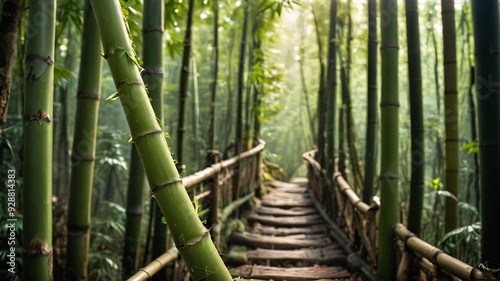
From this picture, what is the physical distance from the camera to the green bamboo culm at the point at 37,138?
1.19 metres

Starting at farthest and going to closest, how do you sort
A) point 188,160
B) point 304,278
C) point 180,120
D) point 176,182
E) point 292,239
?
point 188,160, point 292,239, point 304,278, point 180,120, point 176,182

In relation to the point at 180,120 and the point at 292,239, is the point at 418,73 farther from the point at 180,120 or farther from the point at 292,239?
the point at 292,239

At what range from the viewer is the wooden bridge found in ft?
6.66

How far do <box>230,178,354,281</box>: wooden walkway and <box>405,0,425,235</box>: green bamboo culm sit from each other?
3.28 feet

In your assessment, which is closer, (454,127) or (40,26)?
(40,26)

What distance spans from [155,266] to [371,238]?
1544 millimetres

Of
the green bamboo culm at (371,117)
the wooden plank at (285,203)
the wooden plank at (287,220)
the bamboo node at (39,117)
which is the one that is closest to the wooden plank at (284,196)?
the wooden plank at (285,203)

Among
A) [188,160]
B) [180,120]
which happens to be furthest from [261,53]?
[188,160]

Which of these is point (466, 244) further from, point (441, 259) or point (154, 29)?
point (154, 29)

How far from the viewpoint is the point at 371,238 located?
276cm

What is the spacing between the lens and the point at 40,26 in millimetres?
1211

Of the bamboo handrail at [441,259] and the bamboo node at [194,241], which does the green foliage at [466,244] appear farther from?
the bamboo node at [194,241]

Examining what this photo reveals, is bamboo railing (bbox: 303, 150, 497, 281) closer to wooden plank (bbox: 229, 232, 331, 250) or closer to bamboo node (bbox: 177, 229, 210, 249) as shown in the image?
wooden plank (bbox: 229, 232, 331, 250)

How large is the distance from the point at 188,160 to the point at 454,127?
6006 mm
